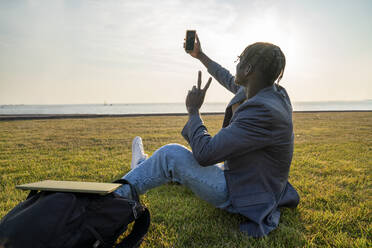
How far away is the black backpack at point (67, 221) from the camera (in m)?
1.34

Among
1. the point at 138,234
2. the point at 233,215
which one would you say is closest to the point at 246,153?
the point at 233,215

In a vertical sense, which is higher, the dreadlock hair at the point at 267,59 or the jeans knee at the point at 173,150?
the dreadlock hair at the point at 267,59

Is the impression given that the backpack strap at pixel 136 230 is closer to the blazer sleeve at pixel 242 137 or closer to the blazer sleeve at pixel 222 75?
the blazer sleeve at pixel 242 137

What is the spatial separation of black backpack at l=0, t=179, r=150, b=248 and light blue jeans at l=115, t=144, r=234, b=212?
298 mm

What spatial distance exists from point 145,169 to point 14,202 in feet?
6.15

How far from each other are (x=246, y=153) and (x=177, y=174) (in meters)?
0.64

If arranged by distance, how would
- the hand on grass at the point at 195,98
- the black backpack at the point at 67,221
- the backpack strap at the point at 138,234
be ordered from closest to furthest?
1. the black backpack at the point at 67,221
2. the backpack strap at the point at 138,234
3. the hand on grass at the point at 195,98

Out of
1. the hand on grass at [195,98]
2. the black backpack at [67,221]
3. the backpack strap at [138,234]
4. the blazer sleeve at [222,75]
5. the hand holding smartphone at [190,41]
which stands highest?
the hand holding smartphone at [190,41]

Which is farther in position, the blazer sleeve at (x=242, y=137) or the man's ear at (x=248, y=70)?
the man's ear at (x=248, y=70)

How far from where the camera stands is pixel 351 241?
6.84 feet

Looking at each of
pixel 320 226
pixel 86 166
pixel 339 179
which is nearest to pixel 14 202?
pixel 86 166

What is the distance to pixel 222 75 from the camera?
3.53 metres

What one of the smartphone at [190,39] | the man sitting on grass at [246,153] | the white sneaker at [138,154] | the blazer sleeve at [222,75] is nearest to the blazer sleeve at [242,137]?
the man sitting on grass at [246,153]

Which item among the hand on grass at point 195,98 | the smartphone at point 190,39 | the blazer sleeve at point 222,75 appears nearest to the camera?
the hand on grass at point 195,98
